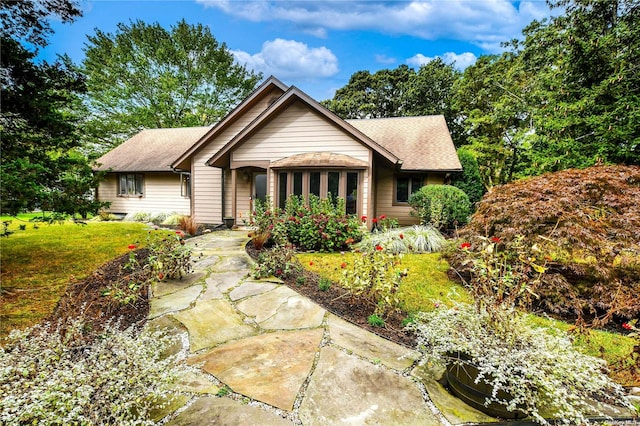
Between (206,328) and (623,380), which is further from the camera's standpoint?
(206,328)

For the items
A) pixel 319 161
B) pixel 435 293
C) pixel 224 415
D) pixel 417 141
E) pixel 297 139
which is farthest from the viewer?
pixel 417 141

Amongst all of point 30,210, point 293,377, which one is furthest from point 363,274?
point 30,210

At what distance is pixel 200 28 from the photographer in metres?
25.8

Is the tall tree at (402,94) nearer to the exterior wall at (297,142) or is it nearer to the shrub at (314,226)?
the exterior wall at (297,142)

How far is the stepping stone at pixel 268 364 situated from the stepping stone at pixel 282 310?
8.8 inches

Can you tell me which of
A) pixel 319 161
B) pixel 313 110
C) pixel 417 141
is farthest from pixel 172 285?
pixel 417 141

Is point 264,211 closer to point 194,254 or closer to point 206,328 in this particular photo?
point 194,254

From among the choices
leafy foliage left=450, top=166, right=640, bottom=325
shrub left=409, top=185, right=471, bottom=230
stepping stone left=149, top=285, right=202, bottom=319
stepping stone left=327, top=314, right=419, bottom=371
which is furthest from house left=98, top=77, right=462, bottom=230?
stepping stone left=327, top=314, right=419, bottom=371

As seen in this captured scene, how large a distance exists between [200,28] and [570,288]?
32.0m

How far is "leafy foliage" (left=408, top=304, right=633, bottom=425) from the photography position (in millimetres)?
1892

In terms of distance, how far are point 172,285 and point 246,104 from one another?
27.5 feet

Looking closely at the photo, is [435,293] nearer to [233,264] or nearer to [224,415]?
[233,264]

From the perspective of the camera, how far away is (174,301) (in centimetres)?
386

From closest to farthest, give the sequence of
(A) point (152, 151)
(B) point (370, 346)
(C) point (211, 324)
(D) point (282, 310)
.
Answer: (B) point (370, 346) < (C) point (211, 324) < (D) point (282, 310) < (A) point (152, 151)
